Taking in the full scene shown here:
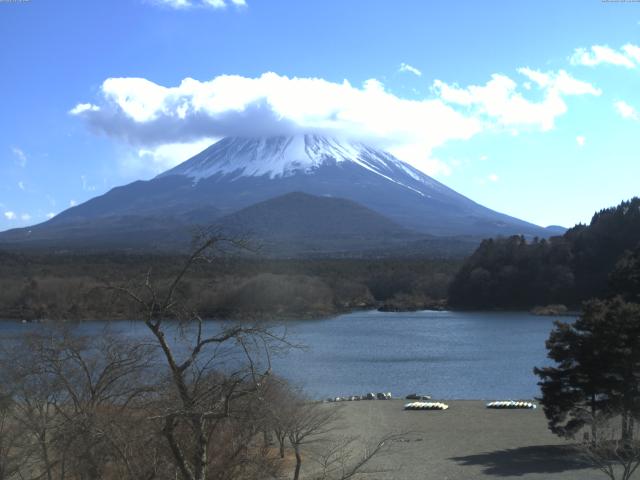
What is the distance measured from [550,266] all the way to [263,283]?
1957 centimetres

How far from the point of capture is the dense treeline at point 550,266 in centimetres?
4588

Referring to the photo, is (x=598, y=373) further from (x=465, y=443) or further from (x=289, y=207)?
(x=289, y=207)

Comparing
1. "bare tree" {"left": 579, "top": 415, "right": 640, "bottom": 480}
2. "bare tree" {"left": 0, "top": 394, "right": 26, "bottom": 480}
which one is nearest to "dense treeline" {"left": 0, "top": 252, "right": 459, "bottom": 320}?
"bare tree" {"left": 579, "top": 415, "right": 640, "bottom": 480}

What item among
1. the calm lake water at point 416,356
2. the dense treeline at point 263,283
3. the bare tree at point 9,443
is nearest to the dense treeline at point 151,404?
the bare tree at point 9,443

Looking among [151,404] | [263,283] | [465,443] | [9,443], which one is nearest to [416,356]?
[263,283]

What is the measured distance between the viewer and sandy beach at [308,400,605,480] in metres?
10.8

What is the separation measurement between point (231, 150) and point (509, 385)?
111 metres

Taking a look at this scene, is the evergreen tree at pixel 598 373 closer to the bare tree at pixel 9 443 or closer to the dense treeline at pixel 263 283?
the bare tree at pixel 9 443

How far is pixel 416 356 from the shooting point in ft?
86.1

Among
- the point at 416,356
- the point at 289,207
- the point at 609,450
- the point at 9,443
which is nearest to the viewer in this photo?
the point at 9,443

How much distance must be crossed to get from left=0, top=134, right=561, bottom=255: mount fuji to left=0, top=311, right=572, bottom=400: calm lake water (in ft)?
106

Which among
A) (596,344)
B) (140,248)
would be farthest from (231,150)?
(596,344)

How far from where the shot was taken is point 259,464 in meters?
6.63

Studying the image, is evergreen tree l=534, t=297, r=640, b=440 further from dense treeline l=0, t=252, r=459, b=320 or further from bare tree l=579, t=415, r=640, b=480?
dense treeline l=0, t=252, r=459, b=320
